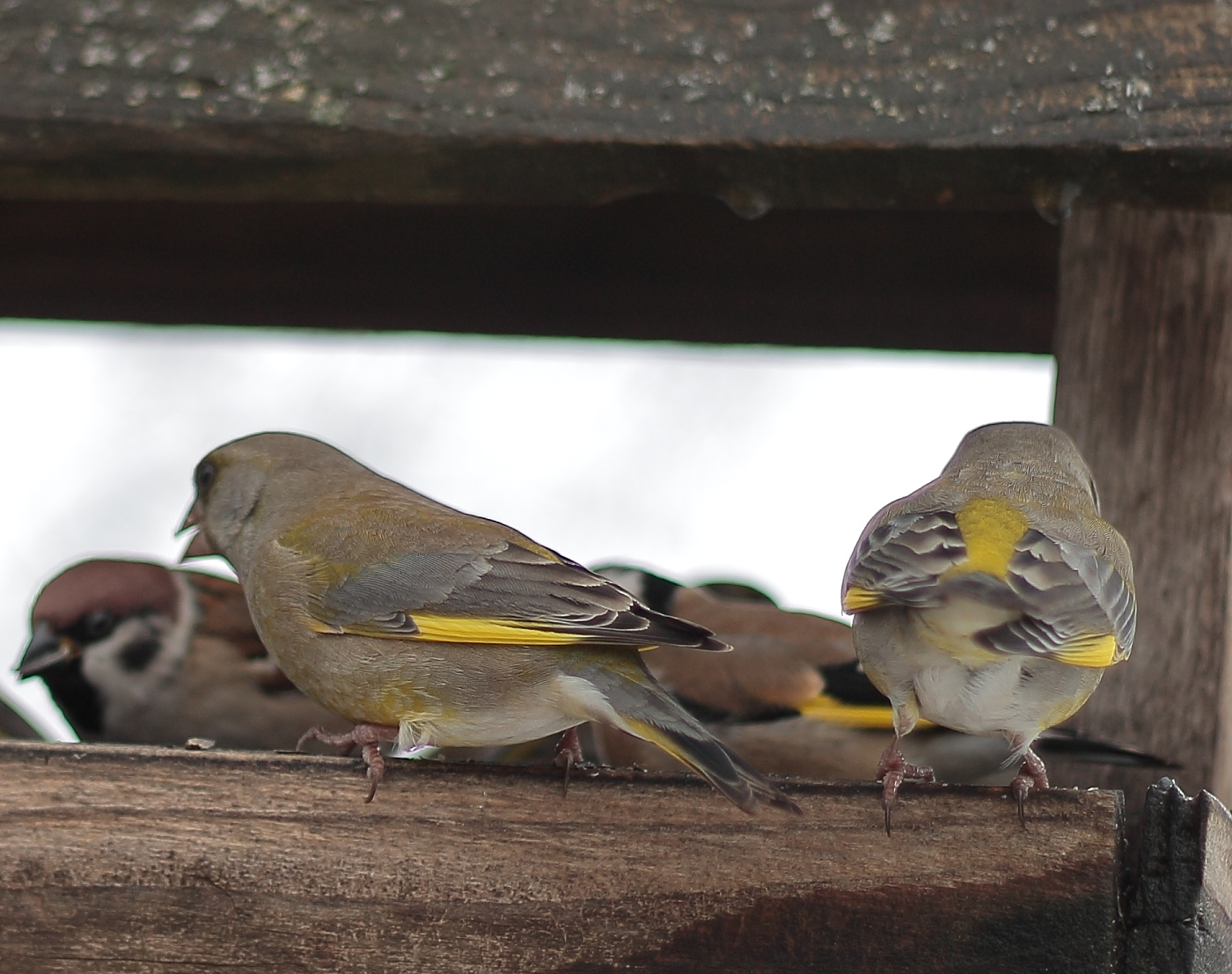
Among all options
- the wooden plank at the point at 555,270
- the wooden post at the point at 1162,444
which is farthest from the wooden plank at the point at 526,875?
the wooden plank at the point at 555,270

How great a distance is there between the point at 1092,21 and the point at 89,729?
1952 mm

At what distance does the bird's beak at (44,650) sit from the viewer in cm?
248

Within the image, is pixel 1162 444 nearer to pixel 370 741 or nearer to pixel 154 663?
pixel 370 741

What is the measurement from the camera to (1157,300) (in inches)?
88.5

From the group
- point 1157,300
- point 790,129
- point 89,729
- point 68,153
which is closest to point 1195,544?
point 1157,300

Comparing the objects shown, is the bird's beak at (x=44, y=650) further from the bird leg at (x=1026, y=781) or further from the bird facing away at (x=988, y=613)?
the bird leg at (x=1026, y=781)

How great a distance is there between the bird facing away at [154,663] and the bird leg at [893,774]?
3.78 feet

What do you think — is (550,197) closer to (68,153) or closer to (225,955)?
(68,153)

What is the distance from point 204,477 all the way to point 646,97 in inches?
46.0

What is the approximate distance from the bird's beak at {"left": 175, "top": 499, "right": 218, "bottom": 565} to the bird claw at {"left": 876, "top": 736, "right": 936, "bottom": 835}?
127cm

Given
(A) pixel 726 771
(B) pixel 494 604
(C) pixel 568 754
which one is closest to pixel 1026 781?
(A) pixel 726 771

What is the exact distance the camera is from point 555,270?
3.01 meters

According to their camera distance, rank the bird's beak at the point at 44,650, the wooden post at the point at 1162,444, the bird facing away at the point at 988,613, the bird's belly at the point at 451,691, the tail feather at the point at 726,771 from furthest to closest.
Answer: the bird's beak at the point at 44,650
the wooden post at the point at 1162,444
the bird's belly at the point at 451,691
the bird facing away at the point at 988,613
the tail feather at the point at 726,771

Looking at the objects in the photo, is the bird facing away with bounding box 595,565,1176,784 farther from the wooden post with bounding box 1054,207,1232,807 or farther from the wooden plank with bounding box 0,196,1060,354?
the wooden plank with bounding box 0,196,1060,354
